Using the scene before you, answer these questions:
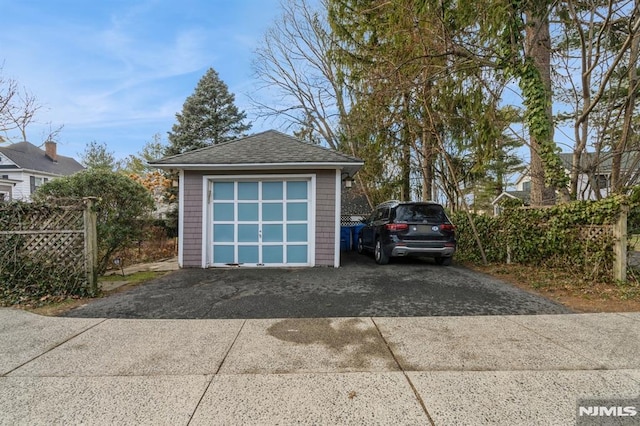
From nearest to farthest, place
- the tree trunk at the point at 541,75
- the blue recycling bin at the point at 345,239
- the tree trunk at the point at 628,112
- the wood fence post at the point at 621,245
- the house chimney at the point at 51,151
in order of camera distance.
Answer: the wood fence post at the point at 621,245
the tree trunk at the point at 628,112
the tree trunk at the point at 541,75
the blue recycling bin at the point at 345,239
the house chimney at the point at 51,151

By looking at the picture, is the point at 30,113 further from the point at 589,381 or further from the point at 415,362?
the point at 589,381

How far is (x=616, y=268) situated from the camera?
18.1ft

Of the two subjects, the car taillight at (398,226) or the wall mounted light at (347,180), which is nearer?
the car taillight at (398,226)

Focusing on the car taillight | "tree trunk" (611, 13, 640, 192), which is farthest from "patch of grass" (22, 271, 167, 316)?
"tree trunk" (611, 13, 640, 192)

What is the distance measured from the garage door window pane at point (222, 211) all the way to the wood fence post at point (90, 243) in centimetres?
274

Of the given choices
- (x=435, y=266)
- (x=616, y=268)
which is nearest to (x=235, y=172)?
(x=435, y=266)

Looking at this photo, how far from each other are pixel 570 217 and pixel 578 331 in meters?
3.48

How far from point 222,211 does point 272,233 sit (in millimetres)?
1348

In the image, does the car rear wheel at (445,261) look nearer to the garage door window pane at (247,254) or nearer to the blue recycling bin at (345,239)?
the blue recycling bin at (345,239)

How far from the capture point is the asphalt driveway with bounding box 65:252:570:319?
14.3 feet

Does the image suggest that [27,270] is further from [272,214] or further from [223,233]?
[272,214]

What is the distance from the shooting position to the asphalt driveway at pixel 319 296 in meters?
4.36

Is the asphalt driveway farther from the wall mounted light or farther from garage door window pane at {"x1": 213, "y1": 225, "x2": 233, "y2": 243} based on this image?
the wall mounted light

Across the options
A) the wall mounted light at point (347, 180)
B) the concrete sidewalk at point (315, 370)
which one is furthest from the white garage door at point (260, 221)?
the concrete sidewalk at point (315, 370)
